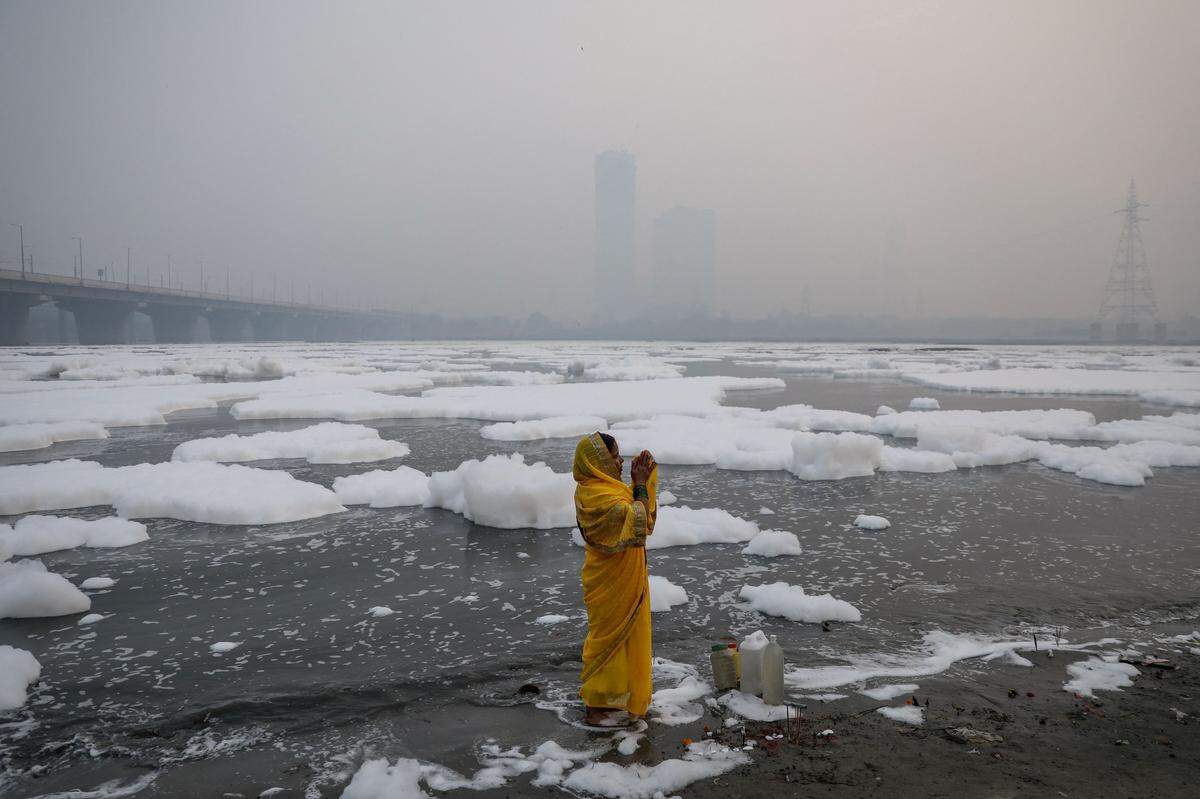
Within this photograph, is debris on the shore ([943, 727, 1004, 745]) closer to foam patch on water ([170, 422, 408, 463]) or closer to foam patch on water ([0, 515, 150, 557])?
foam patch on water ([0, 515, 150, 557])

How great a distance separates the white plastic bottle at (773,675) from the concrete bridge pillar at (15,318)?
271 feet

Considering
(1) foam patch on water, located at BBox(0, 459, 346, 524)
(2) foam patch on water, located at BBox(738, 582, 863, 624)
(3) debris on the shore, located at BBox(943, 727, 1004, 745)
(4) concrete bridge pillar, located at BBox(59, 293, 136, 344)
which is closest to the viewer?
(3) debris on the shore, located at BBox(943, 727, 1004, 745)

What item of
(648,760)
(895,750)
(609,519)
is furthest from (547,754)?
(895,750)

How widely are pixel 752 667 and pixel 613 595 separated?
104 centimetres

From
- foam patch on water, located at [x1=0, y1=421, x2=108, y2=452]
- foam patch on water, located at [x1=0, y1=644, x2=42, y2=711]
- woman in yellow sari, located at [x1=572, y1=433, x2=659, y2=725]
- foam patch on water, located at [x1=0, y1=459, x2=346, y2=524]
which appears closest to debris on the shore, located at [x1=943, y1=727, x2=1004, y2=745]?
woman in yellow sari, located at [x1=572, y1=433, x2=659, y2=725]

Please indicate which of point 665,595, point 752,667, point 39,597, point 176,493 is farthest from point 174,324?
point 752,667

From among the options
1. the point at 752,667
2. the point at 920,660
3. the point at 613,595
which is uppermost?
the point at 613,595

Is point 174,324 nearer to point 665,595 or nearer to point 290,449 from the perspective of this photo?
point 290,449

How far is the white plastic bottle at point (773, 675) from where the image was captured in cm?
421

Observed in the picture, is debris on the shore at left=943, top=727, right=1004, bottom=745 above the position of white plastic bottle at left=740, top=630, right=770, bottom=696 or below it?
below

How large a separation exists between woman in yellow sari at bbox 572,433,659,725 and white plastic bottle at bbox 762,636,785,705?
730 mm

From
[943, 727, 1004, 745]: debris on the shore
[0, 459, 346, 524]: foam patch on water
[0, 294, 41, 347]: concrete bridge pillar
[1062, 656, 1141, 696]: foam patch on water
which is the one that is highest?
[0, 294, 41, 347]: concrete bridge pillar

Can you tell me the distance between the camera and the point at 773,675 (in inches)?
166

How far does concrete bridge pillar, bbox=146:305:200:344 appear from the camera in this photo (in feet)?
295
